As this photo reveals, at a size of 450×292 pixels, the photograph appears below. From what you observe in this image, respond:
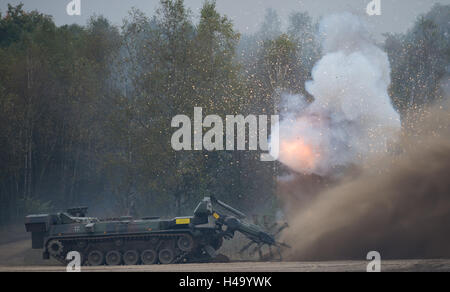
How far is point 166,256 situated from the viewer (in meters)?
21.5

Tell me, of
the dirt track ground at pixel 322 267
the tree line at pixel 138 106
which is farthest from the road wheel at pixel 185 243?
the tree line at pixel 138 106

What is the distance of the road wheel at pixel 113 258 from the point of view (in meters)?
21.8

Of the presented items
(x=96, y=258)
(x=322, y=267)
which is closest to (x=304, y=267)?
(x=322, y=267)

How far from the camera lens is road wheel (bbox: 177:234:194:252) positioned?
21.3 metres

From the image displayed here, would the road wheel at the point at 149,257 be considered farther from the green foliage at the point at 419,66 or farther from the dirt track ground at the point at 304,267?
the green foliage at the point at 419,66

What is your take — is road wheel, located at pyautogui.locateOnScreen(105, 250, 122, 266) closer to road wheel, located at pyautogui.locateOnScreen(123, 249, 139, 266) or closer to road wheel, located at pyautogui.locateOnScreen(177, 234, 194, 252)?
road wheel, located at pyautogui.locateOnScreen(123, 249, 139, 266)

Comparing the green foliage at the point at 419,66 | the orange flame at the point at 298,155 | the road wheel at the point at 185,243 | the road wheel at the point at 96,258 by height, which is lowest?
the road wheel at the point at 96,258

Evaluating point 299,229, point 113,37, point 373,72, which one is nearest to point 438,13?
point 113,37

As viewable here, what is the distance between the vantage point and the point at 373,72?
26.7 meters

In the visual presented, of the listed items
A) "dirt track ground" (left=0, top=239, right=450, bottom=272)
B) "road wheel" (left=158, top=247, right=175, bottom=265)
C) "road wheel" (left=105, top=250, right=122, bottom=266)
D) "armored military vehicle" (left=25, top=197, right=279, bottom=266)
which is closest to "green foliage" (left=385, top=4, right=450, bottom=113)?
"armored military vehicle" (left=25, top=197, right=279, bottom=266)

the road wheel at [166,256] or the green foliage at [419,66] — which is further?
the green foliage at [419,66]

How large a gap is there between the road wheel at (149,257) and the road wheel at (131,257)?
27cm

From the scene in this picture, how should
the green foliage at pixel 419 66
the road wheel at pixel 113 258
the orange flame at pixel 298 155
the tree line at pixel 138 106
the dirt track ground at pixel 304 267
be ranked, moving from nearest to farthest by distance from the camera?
the dirt track ground at pixel 304 267 < the road wheel at pixel 113 258 < the orange flame at pixel 298 155 < the tree line at pixel 138 106 < the green foliage at pixel 419 66

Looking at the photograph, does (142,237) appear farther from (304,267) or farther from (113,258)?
(304,267)
